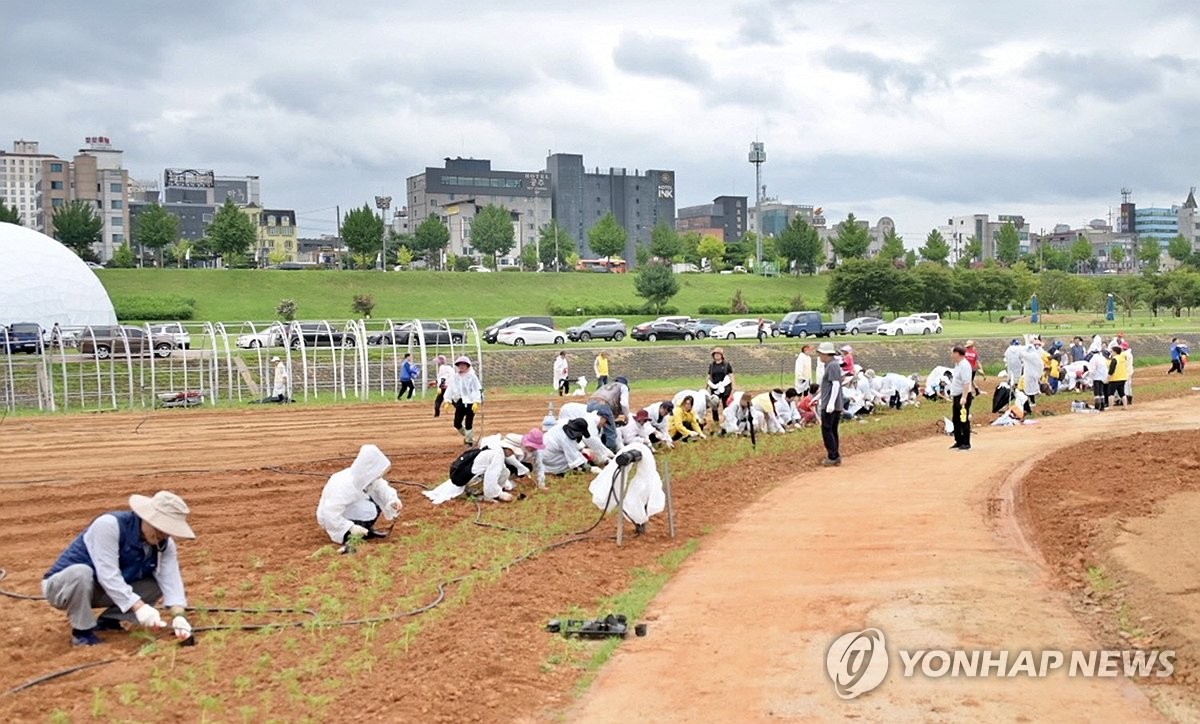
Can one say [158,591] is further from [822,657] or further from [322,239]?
[322,239]

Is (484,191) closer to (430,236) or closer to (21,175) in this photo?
(430,236)

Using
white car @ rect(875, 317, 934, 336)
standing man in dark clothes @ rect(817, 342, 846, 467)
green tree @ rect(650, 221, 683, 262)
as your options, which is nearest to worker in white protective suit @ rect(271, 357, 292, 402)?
standing man in dark clothes @ rect(817, 342, 846, 467)

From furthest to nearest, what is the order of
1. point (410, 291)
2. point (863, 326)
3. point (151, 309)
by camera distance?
1. point (410, 291)
2. point (151, 309)
3. point (863, 326)

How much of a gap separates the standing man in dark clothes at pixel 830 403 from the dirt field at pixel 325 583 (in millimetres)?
561

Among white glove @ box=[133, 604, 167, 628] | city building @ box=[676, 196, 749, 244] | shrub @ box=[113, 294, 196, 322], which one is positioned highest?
city building @ box=[676, 196, 749, 244]

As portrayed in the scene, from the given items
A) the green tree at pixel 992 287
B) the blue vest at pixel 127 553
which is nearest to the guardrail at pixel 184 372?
the blue vest at pixel 127 553

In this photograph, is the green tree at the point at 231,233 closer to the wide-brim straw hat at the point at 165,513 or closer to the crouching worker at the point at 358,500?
the crouching worker at the point at 358,500

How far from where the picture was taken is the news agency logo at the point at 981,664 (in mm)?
7621

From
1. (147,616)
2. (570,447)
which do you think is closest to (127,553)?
(147,616)

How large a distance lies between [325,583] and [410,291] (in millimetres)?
76236

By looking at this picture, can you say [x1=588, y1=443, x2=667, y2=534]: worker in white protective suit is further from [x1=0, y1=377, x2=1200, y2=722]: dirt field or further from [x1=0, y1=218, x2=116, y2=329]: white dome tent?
[x1=0, y1=218, x2=116, y2=329]: white dome tent

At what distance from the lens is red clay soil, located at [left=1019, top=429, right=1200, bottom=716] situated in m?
8.48

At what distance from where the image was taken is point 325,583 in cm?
1058

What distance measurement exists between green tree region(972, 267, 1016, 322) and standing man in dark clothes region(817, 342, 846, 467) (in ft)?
227
